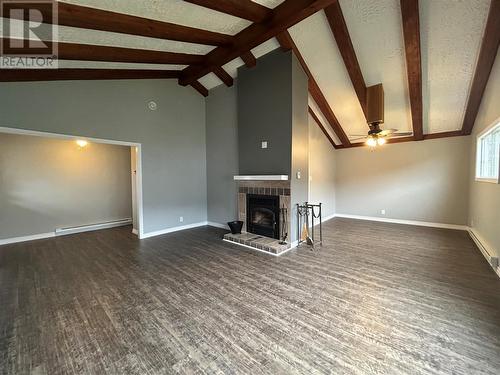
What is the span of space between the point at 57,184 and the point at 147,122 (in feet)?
8.83

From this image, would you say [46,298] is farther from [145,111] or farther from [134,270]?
[145,111]

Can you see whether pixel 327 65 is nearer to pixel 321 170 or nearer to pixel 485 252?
pixel 321 170

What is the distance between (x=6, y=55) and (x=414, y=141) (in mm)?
8617

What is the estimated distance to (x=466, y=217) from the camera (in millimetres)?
5387

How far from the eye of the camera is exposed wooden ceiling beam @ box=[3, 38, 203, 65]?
3012 millimetres

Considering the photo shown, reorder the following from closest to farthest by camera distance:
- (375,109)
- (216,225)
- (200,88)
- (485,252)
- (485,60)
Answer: (485,60)
(485,252)
(375,109)
(200,88)
(216,225)

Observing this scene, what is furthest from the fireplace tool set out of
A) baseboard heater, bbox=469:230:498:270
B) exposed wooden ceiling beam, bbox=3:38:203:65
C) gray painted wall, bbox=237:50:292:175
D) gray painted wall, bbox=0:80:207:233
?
exposed wooden ceiling beam, bbox=3:38:203:65

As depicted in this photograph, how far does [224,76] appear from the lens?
200 inches

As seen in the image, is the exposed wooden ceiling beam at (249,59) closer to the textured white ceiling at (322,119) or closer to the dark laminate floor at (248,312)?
the textured white ceiling at (322,119)

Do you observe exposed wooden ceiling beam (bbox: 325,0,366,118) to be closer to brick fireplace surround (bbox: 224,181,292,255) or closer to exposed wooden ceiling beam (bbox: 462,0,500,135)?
exposed wooden ceiling beam (bbox: 462,0,500,135)

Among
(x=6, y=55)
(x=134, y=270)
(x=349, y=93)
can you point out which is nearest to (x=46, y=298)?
(x=134, y=270)

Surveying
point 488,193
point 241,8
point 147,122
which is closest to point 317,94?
point 241,8

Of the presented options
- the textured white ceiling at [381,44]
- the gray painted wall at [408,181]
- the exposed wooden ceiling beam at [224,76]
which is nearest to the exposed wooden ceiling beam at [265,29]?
the exposed wooden ceiling beam at [224,76]

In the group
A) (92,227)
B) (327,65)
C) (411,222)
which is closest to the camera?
(327,65)
